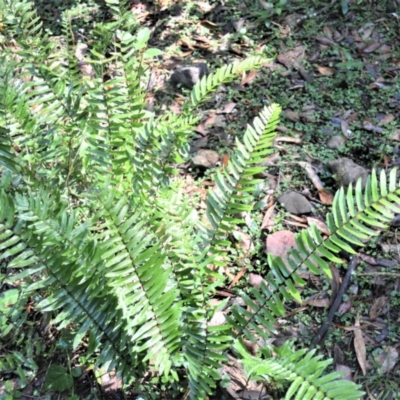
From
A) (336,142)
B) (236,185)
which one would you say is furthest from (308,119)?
(236,185)

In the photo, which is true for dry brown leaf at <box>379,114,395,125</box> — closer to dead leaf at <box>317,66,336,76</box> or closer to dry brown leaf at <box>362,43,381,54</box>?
dead leaf at <box>317,66,336,76</box>

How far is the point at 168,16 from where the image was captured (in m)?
4.06

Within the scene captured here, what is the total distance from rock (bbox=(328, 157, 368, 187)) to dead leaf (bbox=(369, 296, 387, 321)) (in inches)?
25.8

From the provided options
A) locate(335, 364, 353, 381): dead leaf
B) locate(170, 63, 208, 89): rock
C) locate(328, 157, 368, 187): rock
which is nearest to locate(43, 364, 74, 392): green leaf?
locate(335, 364, 353, 381): dead leaf

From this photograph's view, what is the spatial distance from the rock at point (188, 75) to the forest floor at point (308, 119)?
7 cm

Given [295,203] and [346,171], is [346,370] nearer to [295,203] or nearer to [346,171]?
[295,203]

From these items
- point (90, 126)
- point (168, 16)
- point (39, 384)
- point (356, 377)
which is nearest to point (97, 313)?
point (39, 384)

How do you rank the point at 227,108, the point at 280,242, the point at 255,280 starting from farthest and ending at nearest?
the point at 227,108, the point at 280,242, the point at 255,280

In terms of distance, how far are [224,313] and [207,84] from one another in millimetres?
1107

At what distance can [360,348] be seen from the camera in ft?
7.34

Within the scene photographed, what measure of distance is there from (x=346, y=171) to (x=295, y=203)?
34 centimetres

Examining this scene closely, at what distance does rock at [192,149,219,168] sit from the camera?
2998 mm

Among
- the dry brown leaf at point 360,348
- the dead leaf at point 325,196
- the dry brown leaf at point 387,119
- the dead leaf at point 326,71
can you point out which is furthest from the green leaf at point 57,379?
the dead leaf at point 326,71

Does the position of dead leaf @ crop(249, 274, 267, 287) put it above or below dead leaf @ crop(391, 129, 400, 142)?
below
